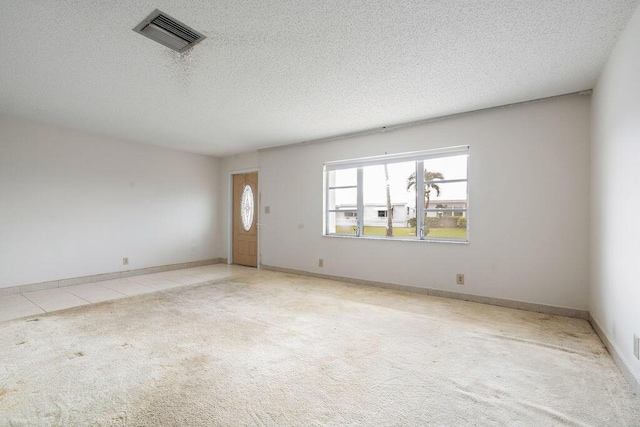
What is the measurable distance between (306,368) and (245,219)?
5.08 metres

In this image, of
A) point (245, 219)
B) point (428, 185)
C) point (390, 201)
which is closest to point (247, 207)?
point (245, 219)

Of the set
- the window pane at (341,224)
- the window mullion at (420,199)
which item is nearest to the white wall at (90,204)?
the window pane at (341,224)

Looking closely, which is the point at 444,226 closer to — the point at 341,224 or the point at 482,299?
the point at 482,299

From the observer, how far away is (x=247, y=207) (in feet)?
22.8

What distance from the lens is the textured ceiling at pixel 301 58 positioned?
2.06m

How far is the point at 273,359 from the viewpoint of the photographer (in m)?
2.40

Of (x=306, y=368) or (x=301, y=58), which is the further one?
(x=301, y=58)

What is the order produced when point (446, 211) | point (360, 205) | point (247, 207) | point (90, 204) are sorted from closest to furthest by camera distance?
point (446, 211) → point (90, 204) → point (360, 205) → point (247, 207)

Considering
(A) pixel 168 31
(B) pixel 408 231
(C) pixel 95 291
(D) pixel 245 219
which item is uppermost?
(A) pixel 168 31

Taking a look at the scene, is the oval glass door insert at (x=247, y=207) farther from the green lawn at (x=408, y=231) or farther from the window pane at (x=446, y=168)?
the window pane at (x=446, y=168)

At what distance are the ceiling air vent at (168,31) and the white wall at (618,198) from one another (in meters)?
3.13

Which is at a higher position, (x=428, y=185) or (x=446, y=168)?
(x=446, y=168)

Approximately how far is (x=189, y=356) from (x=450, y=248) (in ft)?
11.3

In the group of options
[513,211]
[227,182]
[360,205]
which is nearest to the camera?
[513,211]
